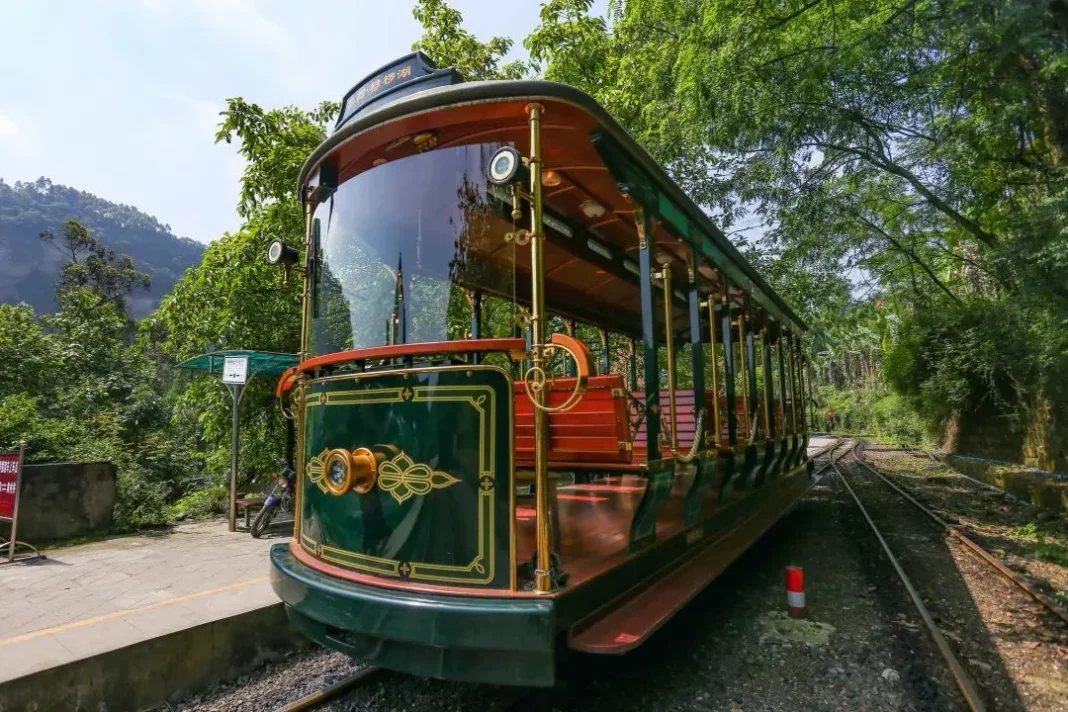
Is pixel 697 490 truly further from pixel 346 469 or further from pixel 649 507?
pixel 346 469

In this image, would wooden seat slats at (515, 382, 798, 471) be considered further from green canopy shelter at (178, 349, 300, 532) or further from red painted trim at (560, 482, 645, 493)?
green canopy shelter at (178, 349, 300, 532)

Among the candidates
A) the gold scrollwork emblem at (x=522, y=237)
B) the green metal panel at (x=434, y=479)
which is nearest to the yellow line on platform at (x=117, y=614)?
the green metal panel at (x=434, y=479)

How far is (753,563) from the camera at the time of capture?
5.96 metres

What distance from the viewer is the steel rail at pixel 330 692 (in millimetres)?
2949

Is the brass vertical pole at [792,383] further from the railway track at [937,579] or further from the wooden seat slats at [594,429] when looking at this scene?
the wooden seat slats at [594,429]

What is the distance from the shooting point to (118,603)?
4.05 meters

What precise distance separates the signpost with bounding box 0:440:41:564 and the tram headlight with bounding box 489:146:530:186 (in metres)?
5.41

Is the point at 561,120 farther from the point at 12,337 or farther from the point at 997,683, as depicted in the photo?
the point at 12,337

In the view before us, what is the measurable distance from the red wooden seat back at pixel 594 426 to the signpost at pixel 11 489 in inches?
197

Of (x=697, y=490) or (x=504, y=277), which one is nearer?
(x=504, y=277)

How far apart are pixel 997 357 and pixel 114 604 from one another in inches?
568

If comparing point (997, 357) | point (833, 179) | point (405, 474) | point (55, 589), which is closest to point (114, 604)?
point (55, 589)

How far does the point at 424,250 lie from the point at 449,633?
1740 millimetres

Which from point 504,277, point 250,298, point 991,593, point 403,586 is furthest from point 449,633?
point 250,298
